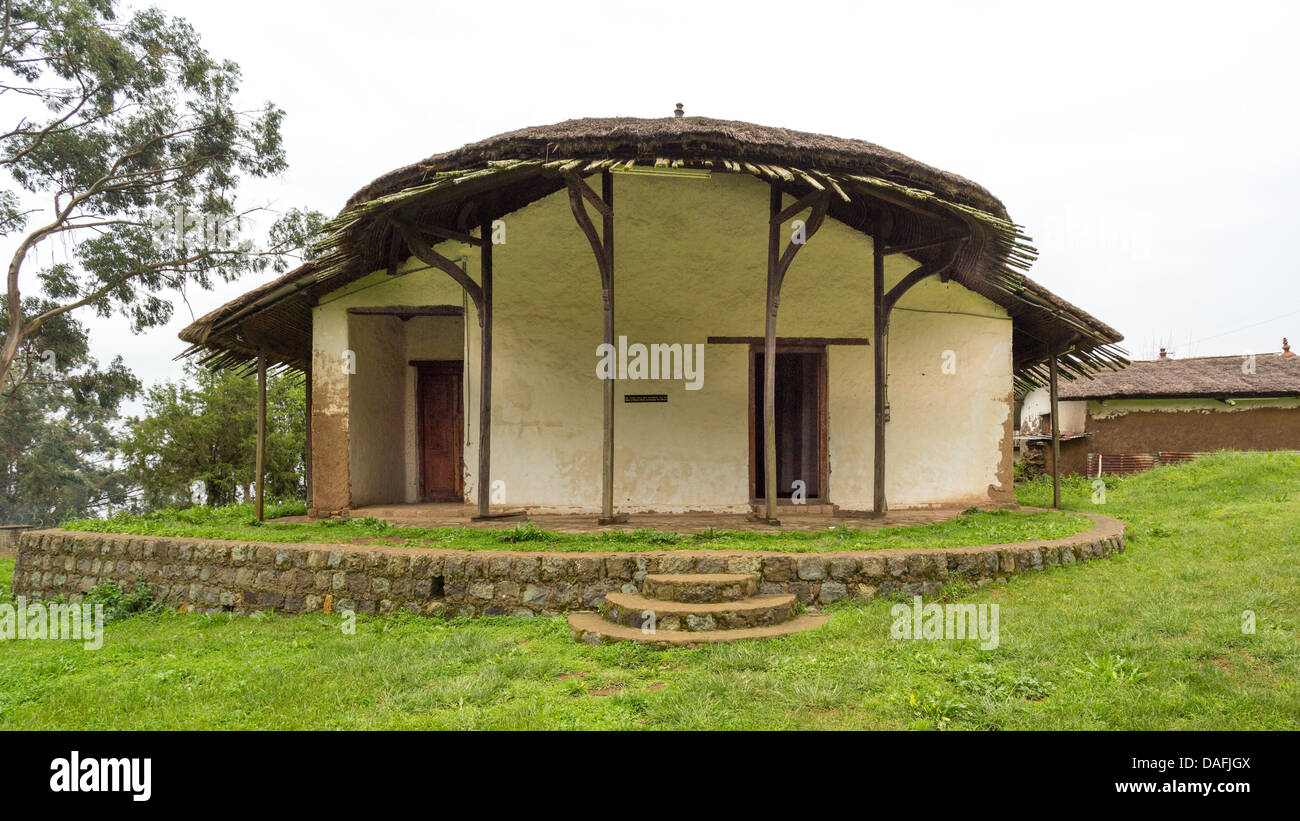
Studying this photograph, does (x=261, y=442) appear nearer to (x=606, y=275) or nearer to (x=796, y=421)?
(x=606, y=275)

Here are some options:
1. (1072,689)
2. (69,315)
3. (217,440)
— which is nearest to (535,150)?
(1072,689)

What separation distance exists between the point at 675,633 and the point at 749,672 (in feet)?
2.83

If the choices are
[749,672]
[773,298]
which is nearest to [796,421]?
[773,298]

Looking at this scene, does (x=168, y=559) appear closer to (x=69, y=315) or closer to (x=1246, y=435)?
(x=69, y=315)

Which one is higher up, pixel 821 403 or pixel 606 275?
pixel 606 275

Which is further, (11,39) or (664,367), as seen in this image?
(11,39)

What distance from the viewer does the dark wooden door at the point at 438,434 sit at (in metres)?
11.3

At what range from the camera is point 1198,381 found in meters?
Answer: 18.0

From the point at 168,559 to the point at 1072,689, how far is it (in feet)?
25.4

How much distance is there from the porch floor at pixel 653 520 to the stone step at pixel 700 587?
1.63 metres

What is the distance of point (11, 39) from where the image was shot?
17.2 metres

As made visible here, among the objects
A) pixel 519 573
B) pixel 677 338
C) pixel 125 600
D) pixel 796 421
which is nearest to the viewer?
pixel 519 573

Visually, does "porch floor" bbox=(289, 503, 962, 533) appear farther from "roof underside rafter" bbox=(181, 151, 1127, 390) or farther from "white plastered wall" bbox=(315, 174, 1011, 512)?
"roof underside rafter" bbox=(181, 151, 1127, 390)

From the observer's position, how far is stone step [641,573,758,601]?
17.5 feet
